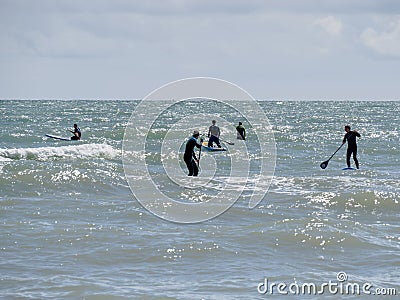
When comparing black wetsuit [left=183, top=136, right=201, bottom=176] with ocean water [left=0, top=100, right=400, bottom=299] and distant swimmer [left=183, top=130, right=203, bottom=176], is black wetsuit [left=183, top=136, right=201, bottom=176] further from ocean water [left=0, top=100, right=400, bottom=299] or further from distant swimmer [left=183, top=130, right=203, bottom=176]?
ocean water [left=0, top=100, right=400, bottom=299]

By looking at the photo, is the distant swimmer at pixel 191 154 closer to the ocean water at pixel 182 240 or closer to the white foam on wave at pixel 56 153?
the ocean water at pixel 182 240

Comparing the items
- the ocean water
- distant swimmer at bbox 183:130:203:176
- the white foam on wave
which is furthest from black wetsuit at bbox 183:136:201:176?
the white foam on wave

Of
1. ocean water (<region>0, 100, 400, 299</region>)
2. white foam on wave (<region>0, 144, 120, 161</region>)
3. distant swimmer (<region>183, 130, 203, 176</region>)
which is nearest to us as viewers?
ocean water (<region>0, 100, 400, 299</region>)

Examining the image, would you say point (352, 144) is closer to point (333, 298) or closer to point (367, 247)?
point (367, 247)

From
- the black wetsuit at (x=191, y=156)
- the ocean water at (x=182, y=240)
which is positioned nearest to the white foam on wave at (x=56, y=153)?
the ocean water at (x=182, y=240)

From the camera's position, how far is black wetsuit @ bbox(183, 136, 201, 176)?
1919 cm

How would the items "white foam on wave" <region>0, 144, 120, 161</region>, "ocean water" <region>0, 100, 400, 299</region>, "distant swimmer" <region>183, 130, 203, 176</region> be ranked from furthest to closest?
"white foam on wave" <region>0, 144, 120, 161</region>
"distant swimmer" <region>183, 130, 203, 176</region>
"ocean water" <region>0, 100, 400, 299</region>

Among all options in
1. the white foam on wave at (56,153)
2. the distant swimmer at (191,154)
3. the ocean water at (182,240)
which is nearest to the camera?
the ocean water at (182,240)

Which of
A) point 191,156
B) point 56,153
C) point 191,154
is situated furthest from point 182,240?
point 56,153

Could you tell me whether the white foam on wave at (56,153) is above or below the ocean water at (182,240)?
above

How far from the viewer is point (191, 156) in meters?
20.0

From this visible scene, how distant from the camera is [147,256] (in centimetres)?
1090

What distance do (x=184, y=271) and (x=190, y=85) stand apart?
3602 millimetres

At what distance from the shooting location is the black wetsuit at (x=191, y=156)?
63.0ft
